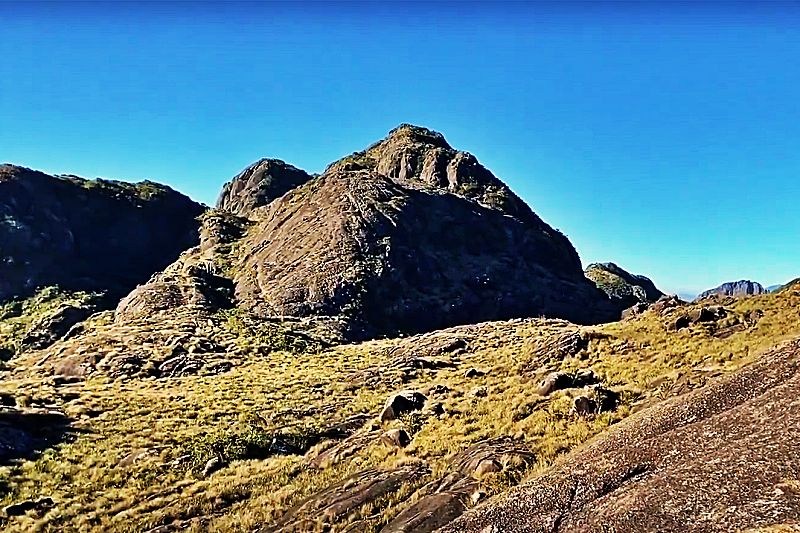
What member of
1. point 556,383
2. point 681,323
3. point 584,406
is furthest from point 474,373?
point 584,406

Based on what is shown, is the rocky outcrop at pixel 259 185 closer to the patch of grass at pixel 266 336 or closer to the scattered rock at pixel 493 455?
the patch of grass at pixel 266 336

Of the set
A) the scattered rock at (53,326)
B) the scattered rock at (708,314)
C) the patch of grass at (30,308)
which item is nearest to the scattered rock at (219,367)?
the scattered rock at (53,326)

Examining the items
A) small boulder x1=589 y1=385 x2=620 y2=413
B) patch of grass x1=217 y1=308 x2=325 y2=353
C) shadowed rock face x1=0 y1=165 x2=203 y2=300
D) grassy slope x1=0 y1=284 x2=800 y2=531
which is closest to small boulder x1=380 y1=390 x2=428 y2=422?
grassy slope x1=0 y1=284 x2=800 y2=531

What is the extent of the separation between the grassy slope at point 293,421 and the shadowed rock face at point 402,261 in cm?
3233

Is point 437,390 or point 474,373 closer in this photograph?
point 437,390

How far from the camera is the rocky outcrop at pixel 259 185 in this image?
155 meters

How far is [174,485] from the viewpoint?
1125 inches

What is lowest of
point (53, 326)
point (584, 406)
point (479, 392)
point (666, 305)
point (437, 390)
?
point (584, 406)

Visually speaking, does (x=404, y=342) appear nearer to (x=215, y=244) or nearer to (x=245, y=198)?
(x=215, y=244)

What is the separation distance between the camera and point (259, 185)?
158625 millimetres

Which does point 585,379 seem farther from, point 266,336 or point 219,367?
point 266,336

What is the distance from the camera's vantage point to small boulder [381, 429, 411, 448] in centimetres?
2648

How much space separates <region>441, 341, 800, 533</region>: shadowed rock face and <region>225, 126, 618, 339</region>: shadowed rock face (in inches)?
2478

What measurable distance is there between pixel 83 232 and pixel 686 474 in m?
133
